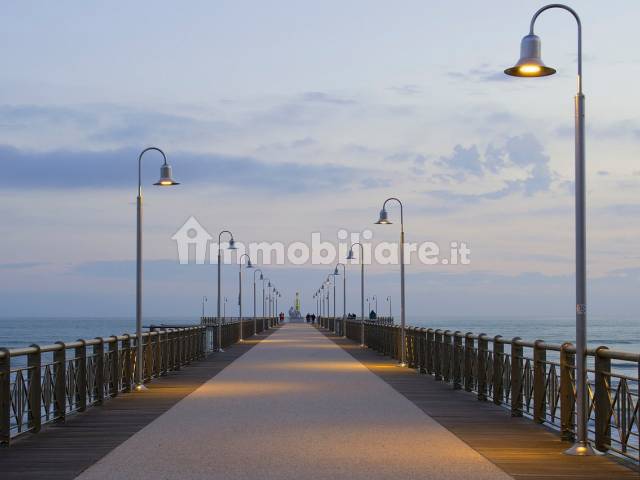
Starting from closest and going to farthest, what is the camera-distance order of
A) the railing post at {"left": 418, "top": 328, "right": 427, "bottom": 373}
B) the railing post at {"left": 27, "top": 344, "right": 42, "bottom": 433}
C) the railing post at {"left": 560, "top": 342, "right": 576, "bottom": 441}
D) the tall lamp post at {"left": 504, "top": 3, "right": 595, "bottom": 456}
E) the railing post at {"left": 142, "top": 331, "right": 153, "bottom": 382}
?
the tall lamp post at {"left": 504, "top": 3, "right": 595, "bottom": 456} → the railing post at {"left": 560, "top": 342, "right": 576, "bottom": 441} → the railing post at {"left": 27, "top": 344, "right": 42, "bottom": 433} → the railing post at {"left": 142, "top": 331, "right": 153, "bottom": 382} → the railing post at {"left": 418, "top": 328, "right": 427, "bottom": 373}

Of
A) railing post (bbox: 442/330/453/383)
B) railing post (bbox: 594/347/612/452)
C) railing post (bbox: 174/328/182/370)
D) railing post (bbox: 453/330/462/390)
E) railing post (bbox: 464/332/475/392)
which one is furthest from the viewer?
railing post (bbox: 174/328/182/370)

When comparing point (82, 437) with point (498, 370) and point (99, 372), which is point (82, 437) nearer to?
point (99, 372)

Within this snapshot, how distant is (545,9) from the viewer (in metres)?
12.9

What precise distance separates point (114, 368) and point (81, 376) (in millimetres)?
2758

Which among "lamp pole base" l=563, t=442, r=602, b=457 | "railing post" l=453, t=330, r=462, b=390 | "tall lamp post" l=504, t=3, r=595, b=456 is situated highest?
"tall lamp post" l=504, t=3, r=595, b=456

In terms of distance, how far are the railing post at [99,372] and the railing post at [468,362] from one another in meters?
7.02

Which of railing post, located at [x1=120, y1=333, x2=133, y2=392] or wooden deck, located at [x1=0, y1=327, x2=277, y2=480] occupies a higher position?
railing post, located at [x1=120, y1=333, x2=133, y2=392]

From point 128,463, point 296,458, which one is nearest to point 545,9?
point 296,458

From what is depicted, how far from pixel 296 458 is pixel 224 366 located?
62.9 ft

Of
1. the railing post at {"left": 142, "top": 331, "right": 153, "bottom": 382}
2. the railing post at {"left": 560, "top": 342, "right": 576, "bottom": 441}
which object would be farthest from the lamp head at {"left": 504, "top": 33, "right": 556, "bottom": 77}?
the railing post at {"left": 142, "top": 331, "right": 153, "bottom": 382}

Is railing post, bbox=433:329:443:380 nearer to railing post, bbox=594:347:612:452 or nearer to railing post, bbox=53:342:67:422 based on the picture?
railing post, bbox=53:342:67:422

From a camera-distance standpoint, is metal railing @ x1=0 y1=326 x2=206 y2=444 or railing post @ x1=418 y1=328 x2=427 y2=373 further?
railing post @ x1=418 y1=328 x2=427 y2=373

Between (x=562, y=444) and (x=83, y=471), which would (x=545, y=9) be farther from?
(x=83, y=471)

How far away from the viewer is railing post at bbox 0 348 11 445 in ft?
40.2
